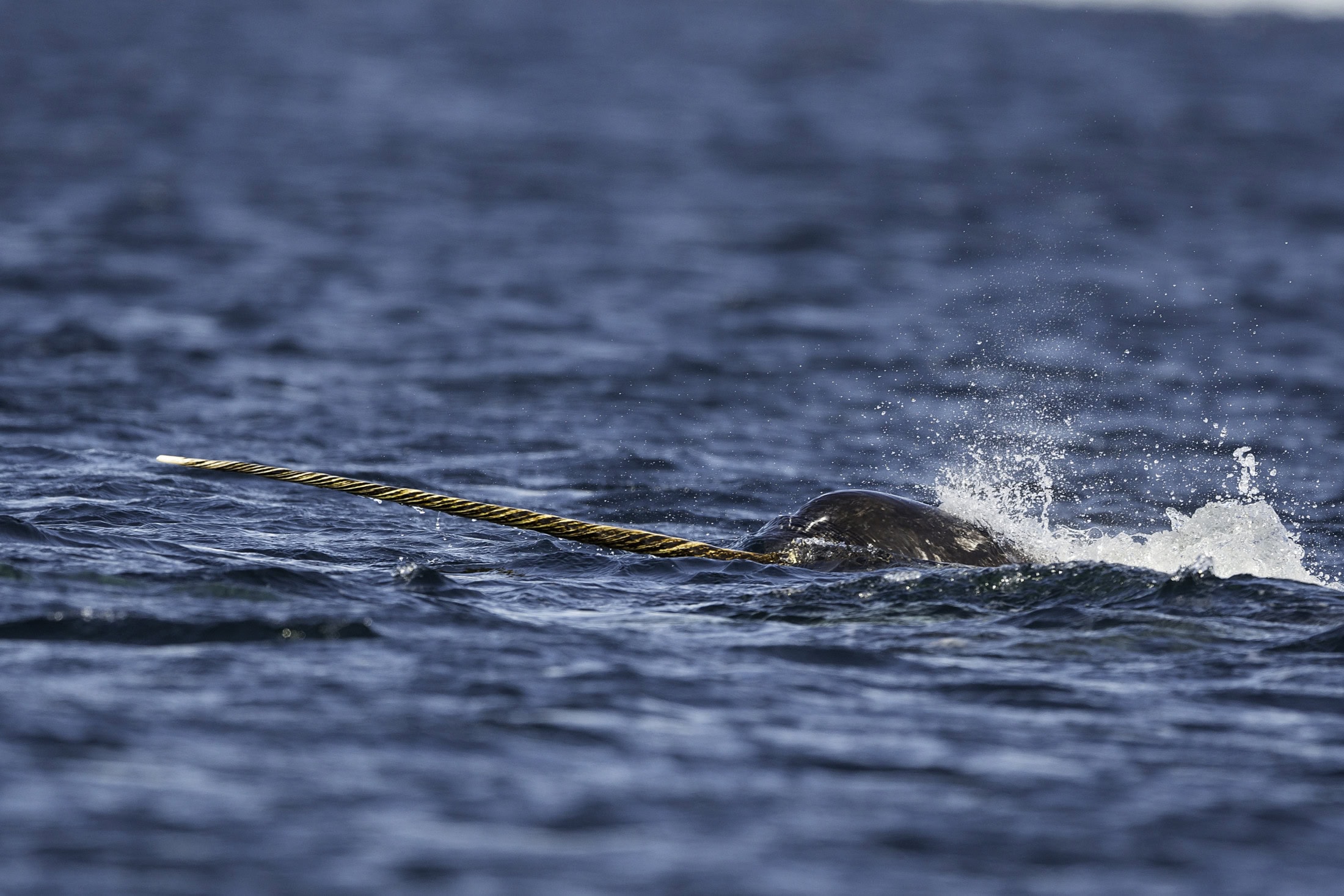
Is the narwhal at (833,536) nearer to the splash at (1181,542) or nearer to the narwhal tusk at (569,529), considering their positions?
the narwhal tusk at (569,529)

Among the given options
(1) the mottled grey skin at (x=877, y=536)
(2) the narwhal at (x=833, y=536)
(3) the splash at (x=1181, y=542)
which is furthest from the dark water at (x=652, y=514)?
(1) the mottled grey skin at (x=877, y=536)

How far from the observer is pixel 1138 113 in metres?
47.1

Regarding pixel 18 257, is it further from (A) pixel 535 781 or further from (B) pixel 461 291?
(A) pixel 535 781

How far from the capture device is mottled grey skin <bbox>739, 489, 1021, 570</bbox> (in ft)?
28.6

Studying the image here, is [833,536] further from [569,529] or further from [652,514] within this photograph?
[652,514]

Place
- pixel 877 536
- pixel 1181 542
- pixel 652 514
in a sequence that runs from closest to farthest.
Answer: pixel 877 536, pixel 1181 542, pixel 652 514

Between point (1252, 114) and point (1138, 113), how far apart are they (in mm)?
3559

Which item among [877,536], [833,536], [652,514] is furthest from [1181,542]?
[652,514]

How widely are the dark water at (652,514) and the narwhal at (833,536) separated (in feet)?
0.65

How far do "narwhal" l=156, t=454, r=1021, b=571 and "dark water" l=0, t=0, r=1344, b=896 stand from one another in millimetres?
199

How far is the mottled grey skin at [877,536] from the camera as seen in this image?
343 inches

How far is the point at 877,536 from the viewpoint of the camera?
28.8 ft

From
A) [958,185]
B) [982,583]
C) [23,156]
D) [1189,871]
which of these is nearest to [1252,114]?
[958,185]

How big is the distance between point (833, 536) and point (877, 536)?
22 cm
